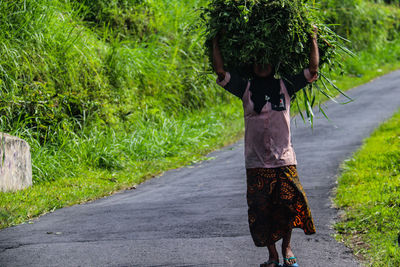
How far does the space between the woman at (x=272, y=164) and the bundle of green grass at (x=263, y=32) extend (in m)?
0.10

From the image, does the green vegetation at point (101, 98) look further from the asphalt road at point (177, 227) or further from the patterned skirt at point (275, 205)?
the patterned skirt at point (275, 205)

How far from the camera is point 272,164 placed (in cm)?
436

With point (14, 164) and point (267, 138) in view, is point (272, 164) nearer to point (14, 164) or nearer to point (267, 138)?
point (267, 138)

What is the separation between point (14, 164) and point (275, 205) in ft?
13.2

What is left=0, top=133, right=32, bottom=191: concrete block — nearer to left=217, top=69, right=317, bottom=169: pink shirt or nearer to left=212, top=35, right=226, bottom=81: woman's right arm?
left=212, top=35, right=226, bottom=81: woman's right arm

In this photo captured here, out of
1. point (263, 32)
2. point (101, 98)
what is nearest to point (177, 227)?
point (263, 32)

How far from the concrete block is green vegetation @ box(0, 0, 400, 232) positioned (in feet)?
0.57

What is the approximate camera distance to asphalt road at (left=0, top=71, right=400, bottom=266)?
4.91 metres

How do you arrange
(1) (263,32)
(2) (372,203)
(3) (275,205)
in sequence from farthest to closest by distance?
(2) (372,203) → (3) (275,205) → (1) (263,32)

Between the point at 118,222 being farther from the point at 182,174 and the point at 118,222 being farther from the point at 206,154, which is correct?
the point at 206,154

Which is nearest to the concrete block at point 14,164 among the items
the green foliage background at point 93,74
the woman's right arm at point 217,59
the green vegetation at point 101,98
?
the green vegetation at point 101,98

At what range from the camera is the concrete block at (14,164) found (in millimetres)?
7191

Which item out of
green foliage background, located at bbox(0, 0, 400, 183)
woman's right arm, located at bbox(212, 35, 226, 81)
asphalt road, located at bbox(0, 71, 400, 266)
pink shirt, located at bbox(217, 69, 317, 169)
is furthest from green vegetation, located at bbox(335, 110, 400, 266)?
woman's right arm, located at bbox(212, 35, 226, 81)

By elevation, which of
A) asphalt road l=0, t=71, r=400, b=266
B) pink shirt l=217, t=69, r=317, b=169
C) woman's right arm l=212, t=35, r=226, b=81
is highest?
woman's right arm l=212, t=35, r=226, b=81
